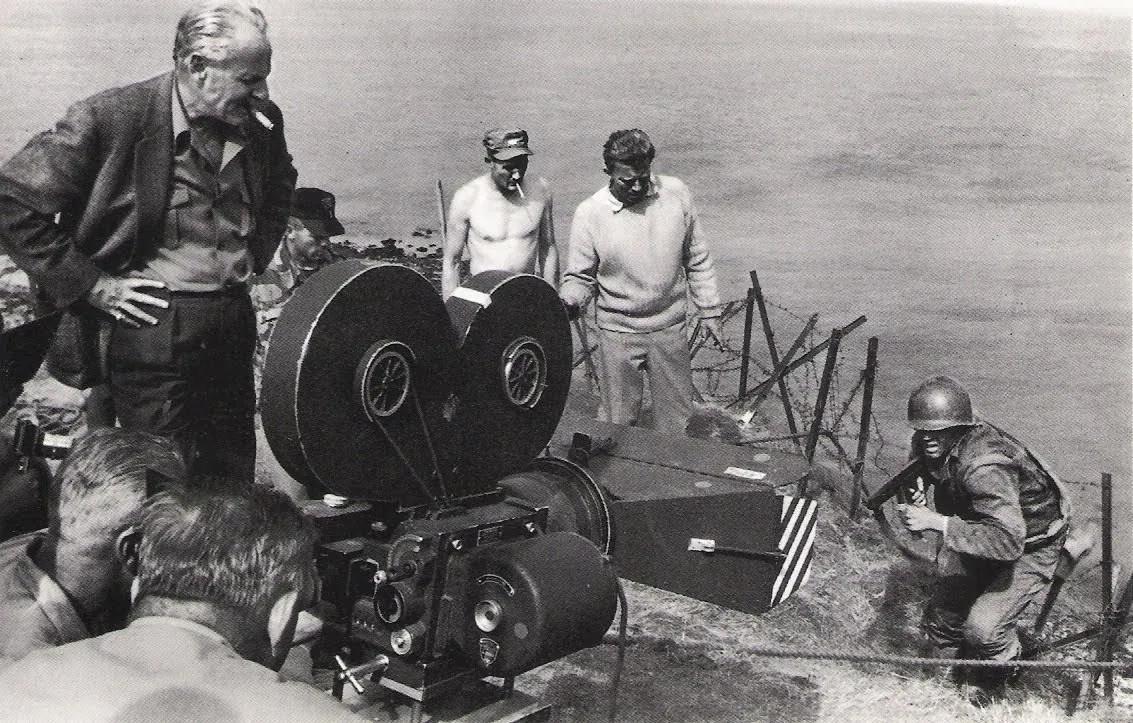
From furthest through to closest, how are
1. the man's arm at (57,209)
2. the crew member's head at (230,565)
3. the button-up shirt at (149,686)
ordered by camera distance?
the man's arm at (57,209) < the crew member's head at (230,565) < the button-up shirt at (149,686)

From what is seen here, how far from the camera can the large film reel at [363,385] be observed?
274 cm

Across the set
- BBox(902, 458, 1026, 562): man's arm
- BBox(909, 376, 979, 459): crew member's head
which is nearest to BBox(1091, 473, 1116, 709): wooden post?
BBox(902, 458, 1026, 562): man's arm

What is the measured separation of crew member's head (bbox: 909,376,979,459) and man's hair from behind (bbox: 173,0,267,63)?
10.3 ft

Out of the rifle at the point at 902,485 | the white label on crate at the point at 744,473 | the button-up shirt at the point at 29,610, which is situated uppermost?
the button-up shirt at the point at 29,610

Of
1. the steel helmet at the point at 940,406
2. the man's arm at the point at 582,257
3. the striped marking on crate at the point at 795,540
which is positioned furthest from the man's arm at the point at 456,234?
the steel helmet at the point at 940,406

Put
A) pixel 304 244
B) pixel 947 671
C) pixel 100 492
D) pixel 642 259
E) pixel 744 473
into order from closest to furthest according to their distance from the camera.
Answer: pixel 100 492, pixel 744 473, pixel 947 671, pixel 642 259, pixel 304 244

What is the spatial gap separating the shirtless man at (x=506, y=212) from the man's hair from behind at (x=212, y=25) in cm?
365

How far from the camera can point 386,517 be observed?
9.81 ft

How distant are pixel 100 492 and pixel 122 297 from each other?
84 cm

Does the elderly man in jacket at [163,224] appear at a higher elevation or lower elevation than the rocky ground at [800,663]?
higher

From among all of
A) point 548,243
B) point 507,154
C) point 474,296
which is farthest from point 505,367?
point 548,243

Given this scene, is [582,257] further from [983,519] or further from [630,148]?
[983,519]

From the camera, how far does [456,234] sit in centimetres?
719

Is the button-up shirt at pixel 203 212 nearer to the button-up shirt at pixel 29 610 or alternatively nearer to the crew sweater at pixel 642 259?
the button-up shirt at pixel 29 610
